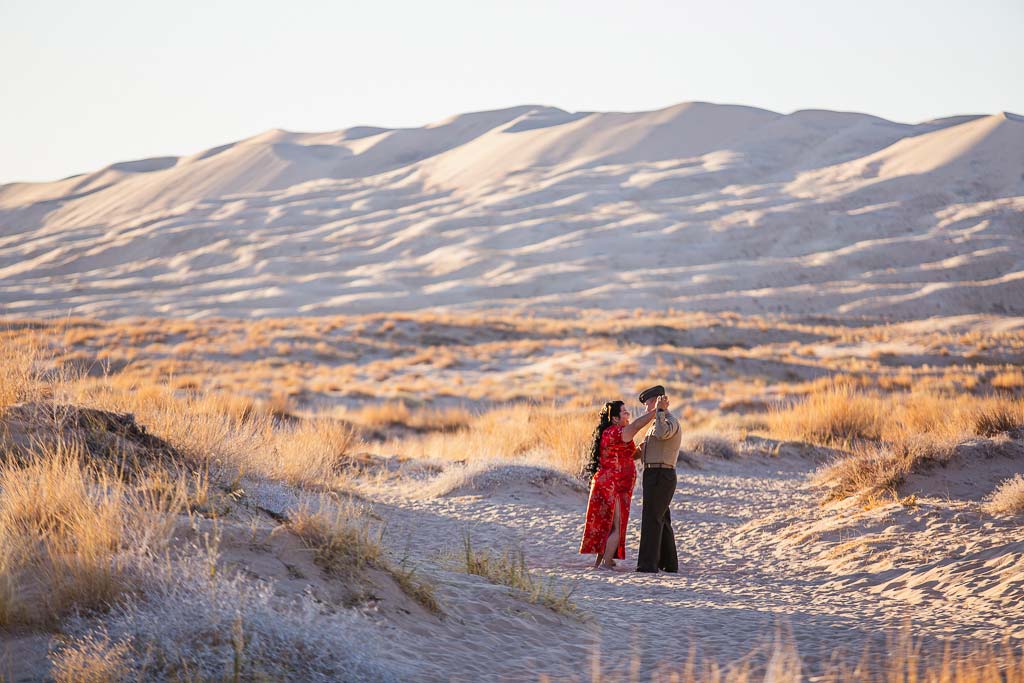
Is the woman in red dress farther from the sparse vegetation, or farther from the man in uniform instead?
the sparse vegetation

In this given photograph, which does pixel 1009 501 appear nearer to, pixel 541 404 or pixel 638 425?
pixel 638 425

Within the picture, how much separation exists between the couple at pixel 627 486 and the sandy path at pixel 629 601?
0.73 ft

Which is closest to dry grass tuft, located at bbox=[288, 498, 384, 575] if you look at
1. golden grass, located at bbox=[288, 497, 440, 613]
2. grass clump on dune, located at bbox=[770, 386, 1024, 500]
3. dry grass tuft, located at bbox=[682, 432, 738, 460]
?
golden grass, located at bbox=[288, 497, 440, 613]

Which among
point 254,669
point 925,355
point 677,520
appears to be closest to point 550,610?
point 254,669

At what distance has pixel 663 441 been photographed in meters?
8.48

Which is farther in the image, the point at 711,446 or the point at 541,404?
the point at 541,404

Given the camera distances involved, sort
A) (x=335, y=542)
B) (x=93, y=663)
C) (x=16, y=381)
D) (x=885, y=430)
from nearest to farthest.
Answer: (x=93, y=663)
(x=335, y=542)
(x=16, y=381)
(x=885, y=430)

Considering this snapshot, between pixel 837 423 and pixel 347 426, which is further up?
pixel 837 423

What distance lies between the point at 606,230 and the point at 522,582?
71852 millimetres

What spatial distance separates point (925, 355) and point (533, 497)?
27293 millimetres

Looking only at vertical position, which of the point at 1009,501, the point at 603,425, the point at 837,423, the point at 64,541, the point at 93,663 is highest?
the point at 603,425

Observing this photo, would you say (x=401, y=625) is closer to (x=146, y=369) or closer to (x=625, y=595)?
(x=625, y=595)

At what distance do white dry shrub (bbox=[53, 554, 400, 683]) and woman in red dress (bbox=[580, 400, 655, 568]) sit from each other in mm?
Answer: 4210

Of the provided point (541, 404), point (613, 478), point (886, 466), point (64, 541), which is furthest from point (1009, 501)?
point (541, 404)
